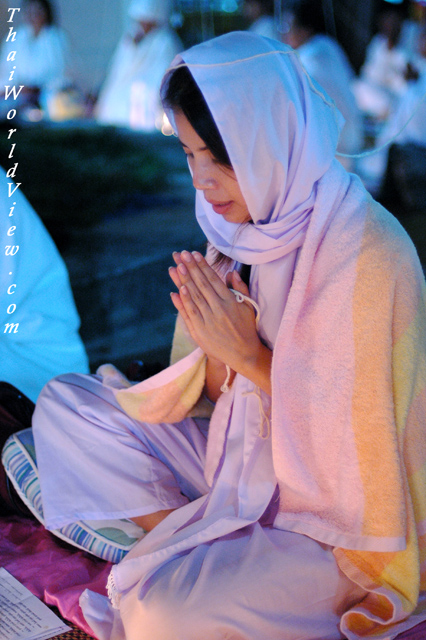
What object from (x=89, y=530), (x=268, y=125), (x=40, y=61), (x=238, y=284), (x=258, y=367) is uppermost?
(x=268, y=125)

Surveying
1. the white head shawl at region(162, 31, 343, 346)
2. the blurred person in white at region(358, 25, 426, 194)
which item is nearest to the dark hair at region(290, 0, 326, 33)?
the blurred person in white at region(358, 25, 426, 194)

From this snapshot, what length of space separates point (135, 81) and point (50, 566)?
174 inches

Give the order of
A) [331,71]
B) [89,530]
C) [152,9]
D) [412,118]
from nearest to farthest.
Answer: [89,530] → [331,71] → [412,118] → [152,9]

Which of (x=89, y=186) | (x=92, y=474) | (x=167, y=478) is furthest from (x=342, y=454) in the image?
(x=89, y=186)

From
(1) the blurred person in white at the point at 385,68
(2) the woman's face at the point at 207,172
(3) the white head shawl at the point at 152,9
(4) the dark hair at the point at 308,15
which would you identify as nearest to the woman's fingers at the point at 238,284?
(2) the woman's face at the point at 207,172

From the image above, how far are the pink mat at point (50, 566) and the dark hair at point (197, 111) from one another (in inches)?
40.1

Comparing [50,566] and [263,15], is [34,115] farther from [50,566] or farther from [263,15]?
[50,566]

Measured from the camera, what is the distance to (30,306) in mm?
2051

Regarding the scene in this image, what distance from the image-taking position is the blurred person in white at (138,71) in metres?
5.11

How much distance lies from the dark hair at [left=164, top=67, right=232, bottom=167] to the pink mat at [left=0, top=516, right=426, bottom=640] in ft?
3.34

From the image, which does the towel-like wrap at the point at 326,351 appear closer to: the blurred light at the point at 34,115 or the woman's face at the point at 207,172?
the woman's face at the point at 207,172

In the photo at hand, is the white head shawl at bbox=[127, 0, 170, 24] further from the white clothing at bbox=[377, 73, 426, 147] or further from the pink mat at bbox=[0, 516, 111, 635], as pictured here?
the pink mat at bbox=[0, 516, 111, 635]

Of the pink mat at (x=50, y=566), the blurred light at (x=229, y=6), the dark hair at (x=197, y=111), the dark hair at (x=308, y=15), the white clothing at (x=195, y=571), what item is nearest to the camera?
the white clothing at (x=195, y=571)

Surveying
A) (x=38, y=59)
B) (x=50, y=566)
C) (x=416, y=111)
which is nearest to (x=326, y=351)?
(x=50, y=566)
